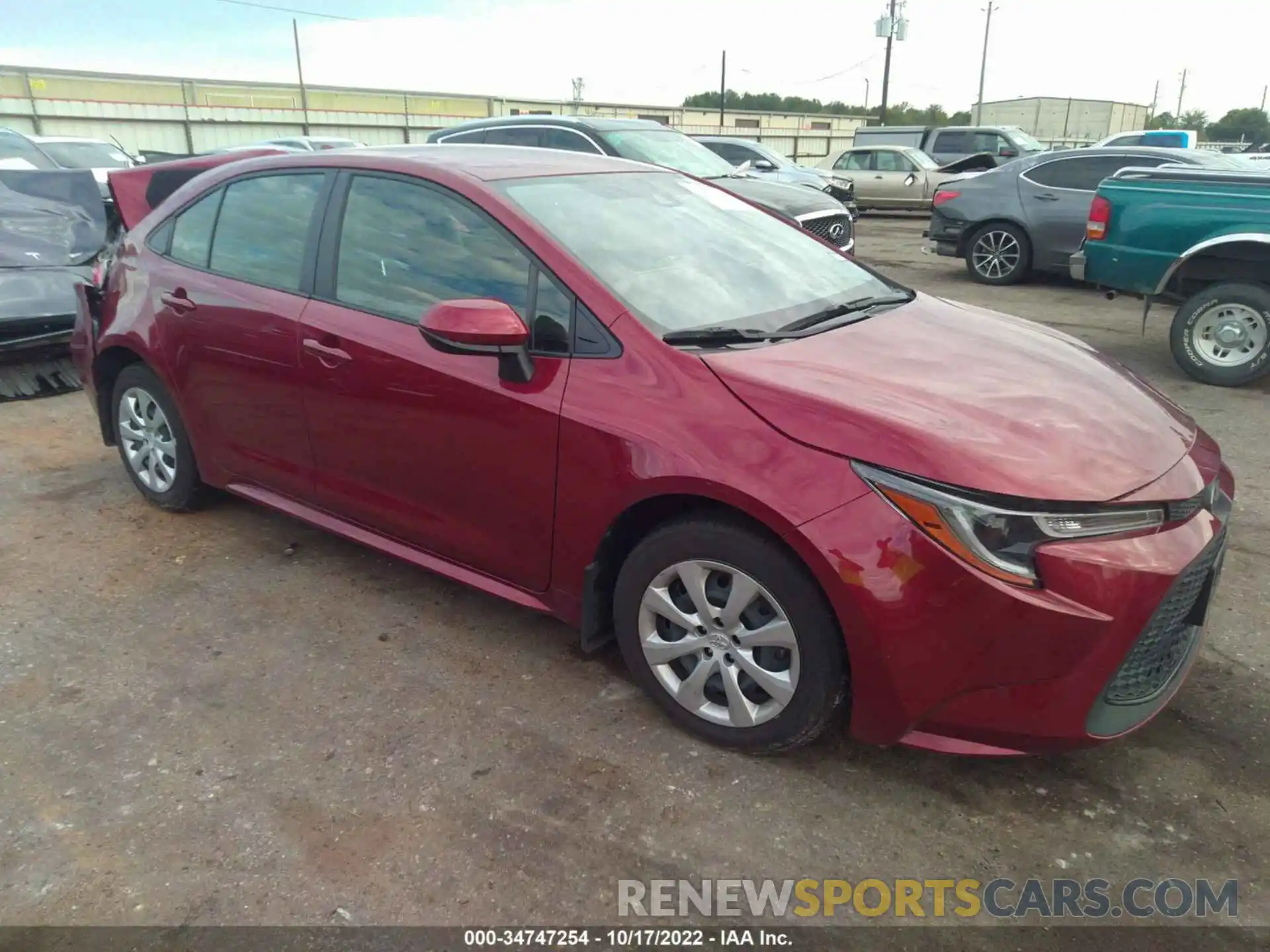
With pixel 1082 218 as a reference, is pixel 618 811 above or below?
below

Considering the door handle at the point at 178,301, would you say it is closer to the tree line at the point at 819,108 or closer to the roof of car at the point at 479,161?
the roof of car at the point at 479,161

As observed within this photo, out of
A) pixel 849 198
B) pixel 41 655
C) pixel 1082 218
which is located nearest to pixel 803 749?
pixel 41 655

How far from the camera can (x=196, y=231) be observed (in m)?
4.02

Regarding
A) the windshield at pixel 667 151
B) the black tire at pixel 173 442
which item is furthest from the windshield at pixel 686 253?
the windshield at pixel 667 151

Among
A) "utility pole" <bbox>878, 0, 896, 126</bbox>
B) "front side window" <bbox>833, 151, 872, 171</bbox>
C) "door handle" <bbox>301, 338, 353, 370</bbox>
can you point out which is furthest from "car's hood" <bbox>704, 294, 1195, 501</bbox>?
"utility pole" <bbox>878, 0, 896, 126</bbox>

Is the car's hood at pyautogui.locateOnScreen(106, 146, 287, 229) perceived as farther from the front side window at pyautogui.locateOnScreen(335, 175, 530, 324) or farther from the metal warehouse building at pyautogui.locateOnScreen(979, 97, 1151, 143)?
the metal warehouse building at pyautogui.locateOnScreen(979, 97, 1151, 143)

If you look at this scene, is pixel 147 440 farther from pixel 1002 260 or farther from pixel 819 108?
pixel 819 108

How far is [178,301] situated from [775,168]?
38.4 ft

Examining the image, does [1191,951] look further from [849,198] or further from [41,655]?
[849,198]

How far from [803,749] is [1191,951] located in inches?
40.5

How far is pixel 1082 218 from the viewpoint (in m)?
10.1

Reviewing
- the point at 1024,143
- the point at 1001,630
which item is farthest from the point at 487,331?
the point at 1024,143

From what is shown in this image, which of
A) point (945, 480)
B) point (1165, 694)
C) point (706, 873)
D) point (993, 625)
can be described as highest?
point (945, 480)

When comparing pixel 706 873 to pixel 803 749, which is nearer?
pixel 706 873
